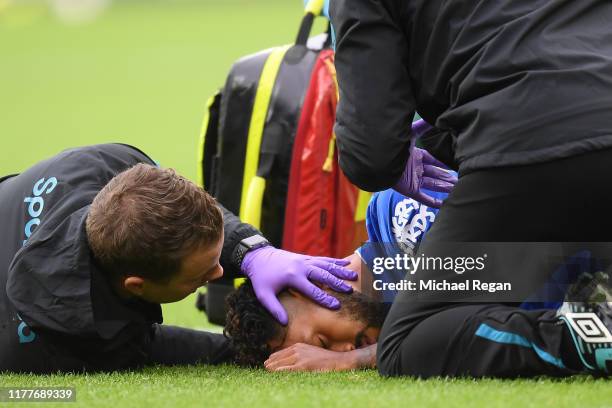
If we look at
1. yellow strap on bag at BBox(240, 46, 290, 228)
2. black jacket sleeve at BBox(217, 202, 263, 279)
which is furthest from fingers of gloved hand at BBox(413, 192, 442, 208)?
yellow strap on bag at BBox(240, 46, 290, 228)

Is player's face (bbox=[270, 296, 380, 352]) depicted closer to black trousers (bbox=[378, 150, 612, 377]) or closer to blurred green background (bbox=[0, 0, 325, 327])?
black trousers (bbox=[378, 150, 612, 377])

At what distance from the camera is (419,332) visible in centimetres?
299

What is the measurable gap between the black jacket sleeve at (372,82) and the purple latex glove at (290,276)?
459 millimetres

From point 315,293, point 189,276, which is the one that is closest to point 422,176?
point 315,293

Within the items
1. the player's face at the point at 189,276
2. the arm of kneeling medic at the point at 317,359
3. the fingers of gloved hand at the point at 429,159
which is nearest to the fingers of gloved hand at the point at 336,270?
the arm of kneeling medic at the point at 317,359

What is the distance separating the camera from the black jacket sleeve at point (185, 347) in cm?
361

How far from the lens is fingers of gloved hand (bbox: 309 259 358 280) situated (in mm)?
3463

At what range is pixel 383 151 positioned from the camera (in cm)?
309

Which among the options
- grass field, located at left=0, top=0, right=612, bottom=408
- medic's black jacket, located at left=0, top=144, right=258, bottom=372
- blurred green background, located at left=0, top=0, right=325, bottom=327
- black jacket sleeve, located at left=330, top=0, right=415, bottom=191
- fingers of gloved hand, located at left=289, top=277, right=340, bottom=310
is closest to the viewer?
grass field, located at left=0, top=0, right=612, bottom=408

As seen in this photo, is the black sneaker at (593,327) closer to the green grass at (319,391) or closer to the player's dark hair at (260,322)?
the green grass at (319,391)

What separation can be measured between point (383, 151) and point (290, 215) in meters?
1.40

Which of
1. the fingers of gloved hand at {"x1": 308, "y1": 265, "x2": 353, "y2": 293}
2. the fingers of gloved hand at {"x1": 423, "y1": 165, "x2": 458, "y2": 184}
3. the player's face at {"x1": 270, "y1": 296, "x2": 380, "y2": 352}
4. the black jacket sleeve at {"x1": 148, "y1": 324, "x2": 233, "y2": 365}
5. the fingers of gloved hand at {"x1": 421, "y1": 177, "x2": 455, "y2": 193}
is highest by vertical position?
the fingers of gloved hand at {"x1": 423, "y1": 165, "x2": 458, "y2": 184}

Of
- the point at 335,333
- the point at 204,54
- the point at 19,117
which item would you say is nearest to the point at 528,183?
the point at 335,333

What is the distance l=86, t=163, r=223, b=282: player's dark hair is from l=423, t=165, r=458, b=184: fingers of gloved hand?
2.53 ft
